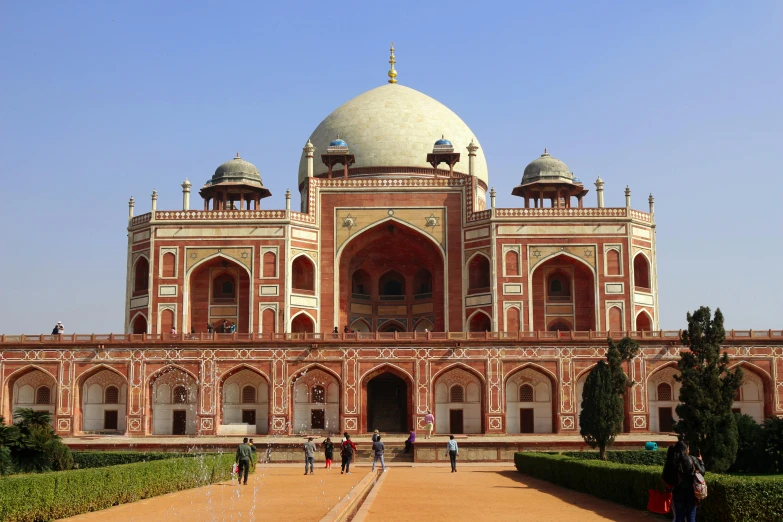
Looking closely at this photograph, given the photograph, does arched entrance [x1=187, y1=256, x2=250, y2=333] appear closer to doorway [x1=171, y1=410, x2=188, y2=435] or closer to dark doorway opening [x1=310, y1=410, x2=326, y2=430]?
doorway [x1=171, y1=410, x2=188, y2=435]

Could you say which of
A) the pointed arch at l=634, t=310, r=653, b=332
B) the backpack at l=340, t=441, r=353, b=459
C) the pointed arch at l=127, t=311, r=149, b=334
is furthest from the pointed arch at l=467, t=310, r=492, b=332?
the backpack at l=340, t=441, r=353, b=459

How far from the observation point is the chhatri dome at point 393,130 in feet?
131

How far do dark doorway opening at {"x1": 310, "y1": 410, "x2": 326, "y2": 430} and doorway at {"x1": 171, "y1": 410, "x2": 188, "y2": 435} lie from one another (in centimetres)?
387

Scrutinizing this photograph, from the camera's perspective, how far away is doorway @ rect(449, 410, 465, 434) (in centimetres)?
3052

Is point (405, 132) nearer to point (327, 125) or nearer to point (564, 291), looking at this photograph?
point (327, 125)

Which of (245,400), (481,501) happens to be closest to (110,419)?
(245,400)

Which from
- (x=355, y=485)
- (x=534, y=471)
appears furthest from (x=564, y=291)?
(x=355, y=485)

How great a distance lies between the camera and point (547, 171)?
37500 mm

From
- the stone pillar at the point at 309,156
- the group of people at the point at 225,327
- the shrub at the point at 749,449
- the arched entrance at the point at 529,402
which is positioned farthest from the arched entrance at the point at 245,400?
the shrub at the point at 749,449

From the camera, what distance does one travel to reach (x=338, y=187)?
36.9m

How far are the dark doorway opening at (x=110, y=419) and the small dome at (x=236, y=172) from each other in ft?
34.7

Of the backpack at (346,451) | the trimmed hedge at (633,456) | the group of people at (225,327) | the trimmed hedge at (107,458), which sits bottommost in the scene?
the trimmed hedge at (633,456)

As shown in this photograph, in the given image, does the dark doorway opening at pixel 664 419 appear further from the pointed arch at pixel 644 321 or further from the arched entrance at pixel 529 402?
the pointed arch at pixel 644 321

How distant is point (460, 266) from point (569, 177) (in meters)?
5.61
